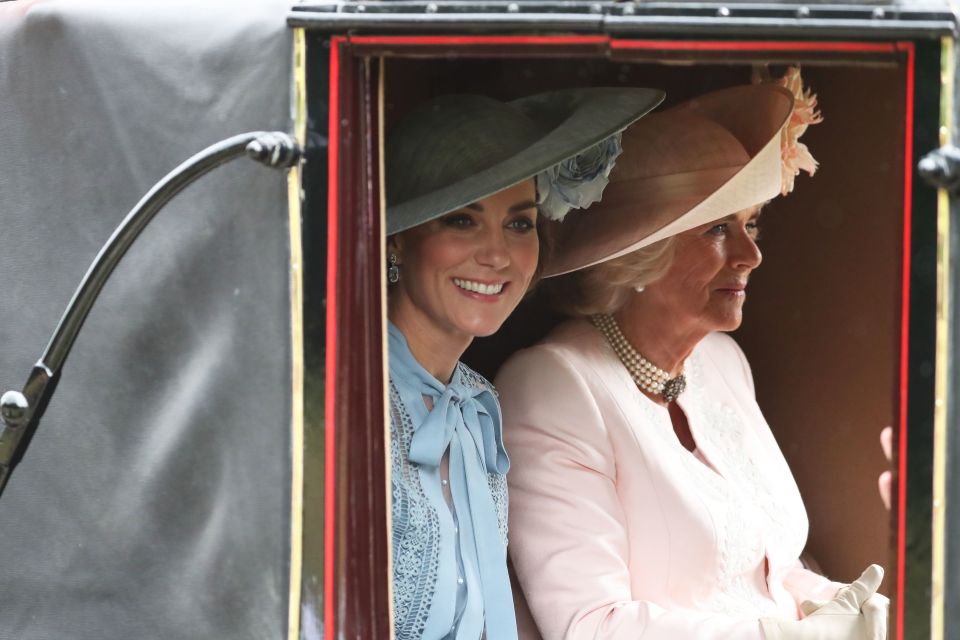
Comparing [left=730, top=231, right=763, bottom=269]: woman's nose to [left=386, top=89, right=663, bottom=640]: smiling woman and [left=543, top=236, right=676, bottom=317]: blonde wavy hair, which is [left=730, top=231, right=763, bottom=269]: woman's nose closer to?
[left=543, top=236, right=676, bottom=317]: blonde wavy hair

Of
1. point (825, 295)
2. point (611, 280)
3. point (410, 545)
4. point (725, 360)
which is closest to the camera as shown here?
point (410, 545)

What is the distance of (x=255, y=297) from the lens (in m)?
2.12

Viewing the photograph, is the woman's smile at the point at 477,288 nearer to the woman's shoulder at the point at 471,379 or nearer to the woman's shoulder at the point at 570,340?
the woman's shoulder at the point at 471,379

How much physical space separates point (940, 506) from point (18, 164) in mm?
1638

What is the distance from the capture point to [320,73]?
2.06 meters

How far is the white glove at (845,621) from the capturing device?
273 cm

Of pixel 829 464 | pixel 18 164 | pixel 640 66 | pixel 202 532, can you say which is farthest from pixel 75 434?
pixel 829 464

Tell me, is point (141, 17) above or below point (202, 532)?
above

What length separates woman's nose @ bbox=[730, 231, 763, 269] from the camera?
3158 millimetres

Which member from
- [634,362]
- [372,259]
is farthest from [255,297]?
[634,362]

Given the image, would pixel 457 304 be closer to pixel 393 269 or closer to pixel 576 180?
pixel 393 269

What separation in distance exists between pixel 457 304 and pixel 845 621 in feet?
3.46

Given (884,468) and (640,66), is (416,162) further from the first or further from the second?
(884,468)

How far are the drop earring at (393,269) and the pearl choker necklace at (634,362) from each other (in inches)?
26.1
